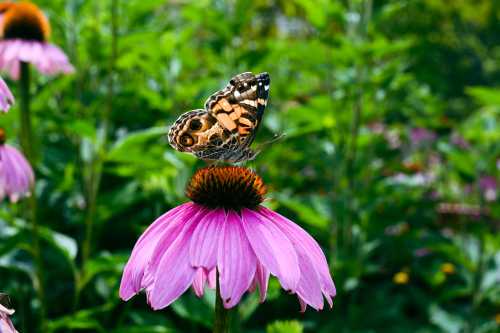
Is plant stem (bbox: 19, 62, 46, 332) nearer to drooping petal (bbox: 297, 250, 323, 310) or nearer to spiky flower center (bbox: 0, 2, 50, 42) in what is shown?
spiky flower center (bbox: 0, 2, 50, 42)

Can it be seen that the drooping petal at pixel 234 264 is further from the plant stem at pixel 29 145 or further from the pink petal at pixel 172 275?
the plant stem at pixel 29 145

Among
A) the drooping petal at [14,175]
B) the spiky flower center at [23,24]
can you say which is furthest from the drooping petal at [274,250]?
the spiky flower center at [23,24]

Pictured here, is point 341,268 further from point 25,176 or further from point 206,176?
point 206,176

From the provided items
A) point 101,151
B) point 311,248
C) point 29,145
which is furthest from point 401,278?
point 311,248

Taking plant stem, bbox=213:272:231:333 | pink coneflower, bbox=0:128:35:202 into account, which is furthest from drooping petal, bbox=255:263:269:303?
pink coneflower, bbox=0:128:35:202

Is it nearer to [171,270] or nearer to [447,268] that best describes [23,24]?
[171,270]
